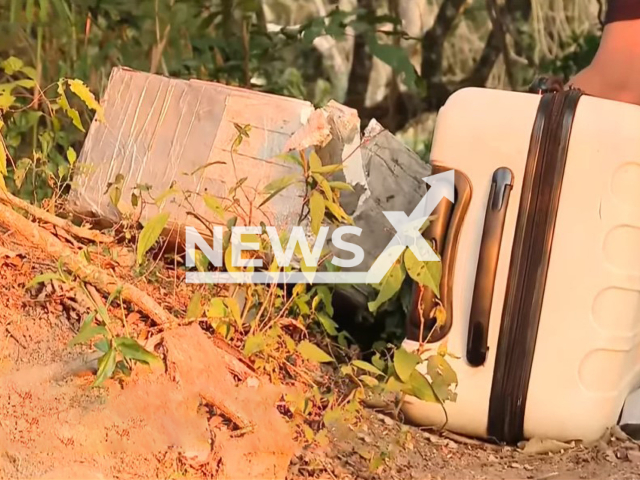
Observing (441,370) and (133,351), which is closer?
(133,351)

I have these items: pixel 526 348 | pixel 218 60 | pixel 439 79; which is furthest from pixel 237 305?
pixel 439 79

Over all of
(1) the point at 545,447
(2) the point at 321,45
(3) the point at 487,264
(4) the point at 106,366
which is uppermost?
(2) the point at 321,45

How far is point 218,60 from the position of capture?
1826 millimetres

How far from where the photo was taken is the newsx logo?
976 millimetres

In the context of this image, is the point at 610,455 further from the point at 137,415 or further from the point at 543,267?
the point at 137,415

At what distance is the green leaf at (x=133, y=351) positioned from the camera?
0.81 m

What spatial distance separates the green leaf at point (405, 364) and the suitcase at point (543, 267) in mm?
92

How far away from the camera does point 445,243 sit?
0.98 m

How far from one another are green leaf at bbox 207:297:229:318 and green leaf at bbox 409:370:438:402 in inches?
10.4

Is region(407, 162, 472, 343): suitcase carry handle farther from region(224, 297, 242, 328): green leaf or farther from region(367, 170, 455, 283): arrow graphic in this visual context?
region(224, 297, 242, 328): green leaf

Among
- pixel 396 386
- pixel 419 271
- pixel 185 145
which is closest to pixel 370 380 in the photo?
pixel 396 386

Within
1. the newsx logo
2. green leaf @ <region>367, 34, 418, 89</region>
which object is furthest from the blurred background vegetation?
the newsx logo

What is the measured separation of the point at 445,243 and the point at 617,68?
0.41 m

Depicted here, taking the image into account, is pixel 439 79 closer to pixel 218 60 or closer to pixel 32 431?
pixel 218 60
